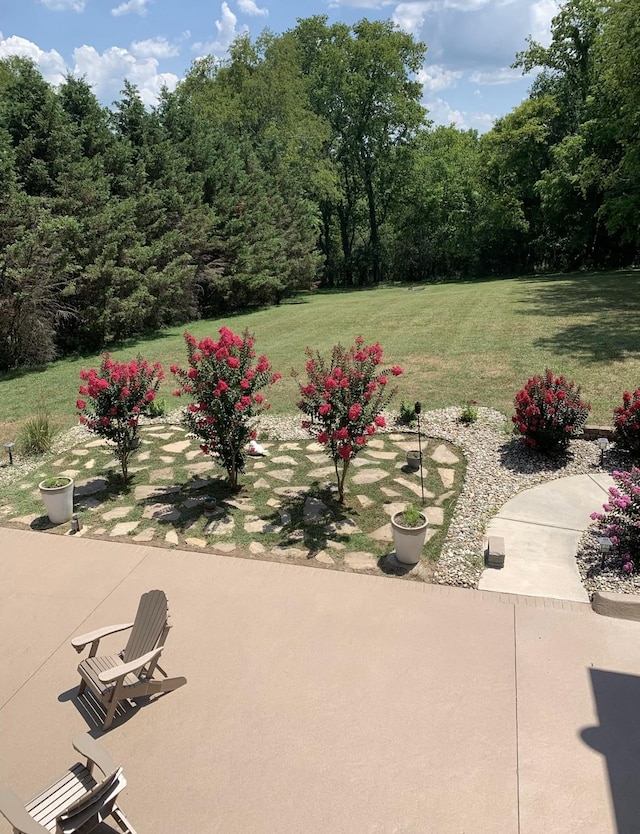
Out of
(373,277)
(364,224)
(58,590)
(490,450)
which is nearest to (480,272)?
(373,277)

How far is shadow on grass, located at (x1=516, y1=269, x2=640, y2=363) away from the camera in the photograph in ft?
39.9

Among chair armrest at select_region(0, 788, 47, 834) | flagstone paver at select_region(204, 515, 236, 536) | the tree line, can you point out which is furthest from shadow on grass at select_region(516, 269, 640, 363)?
chair armrest at select_region(0, 788, 47, 834)

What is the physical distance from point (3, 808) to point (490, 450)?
6576 millimetres

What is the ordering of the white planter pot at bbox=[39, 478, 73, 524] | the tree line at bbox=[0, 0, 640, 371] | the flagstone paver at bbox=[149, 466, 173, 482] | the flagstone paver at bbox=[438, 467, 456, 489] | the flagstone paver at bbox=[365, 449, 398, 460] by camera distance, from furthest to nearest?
the tree line at bbox=[0, 0, 640, 371], the flagstone paver at bbox=[365, 449, 398, 460], the flagstone paver at bbox=[149, 466, 173, 482], the flagstone paver at bbox=[438, 467, 456, 489], the white planter pot at bbox=[39, 478, 73, 524]

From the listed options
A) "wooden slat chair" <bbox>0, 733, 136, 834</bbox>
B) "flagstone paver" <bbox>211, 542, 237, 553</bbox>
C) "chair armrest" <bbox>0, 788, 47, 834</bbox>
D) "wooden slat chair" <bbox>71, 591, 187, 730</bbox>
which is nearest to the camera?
"chair armrest" <bbox>0, 788, 47, 834</bbox>

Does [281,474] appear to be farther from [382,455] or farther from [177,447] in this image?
[177,447]

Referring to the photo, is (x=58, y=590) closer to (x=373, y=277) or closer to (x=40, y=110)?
(x=40, y=110)

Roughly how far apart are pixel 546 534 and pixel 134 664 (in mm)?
4070

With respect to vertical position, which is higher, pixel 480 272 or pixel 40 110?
pixel 40 110

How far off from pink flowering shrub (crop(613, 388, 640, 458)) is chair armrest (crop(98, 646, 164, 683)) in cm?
617

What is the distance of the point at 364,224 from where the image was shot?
4059 cm

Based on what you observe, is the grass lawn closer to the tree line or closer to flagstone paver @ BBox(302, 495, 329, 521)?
the tree line

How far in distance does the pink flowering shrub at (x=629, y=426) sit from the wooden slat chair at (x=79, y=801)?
21.8 ft

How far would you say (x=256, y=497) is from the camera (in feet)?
21.6
